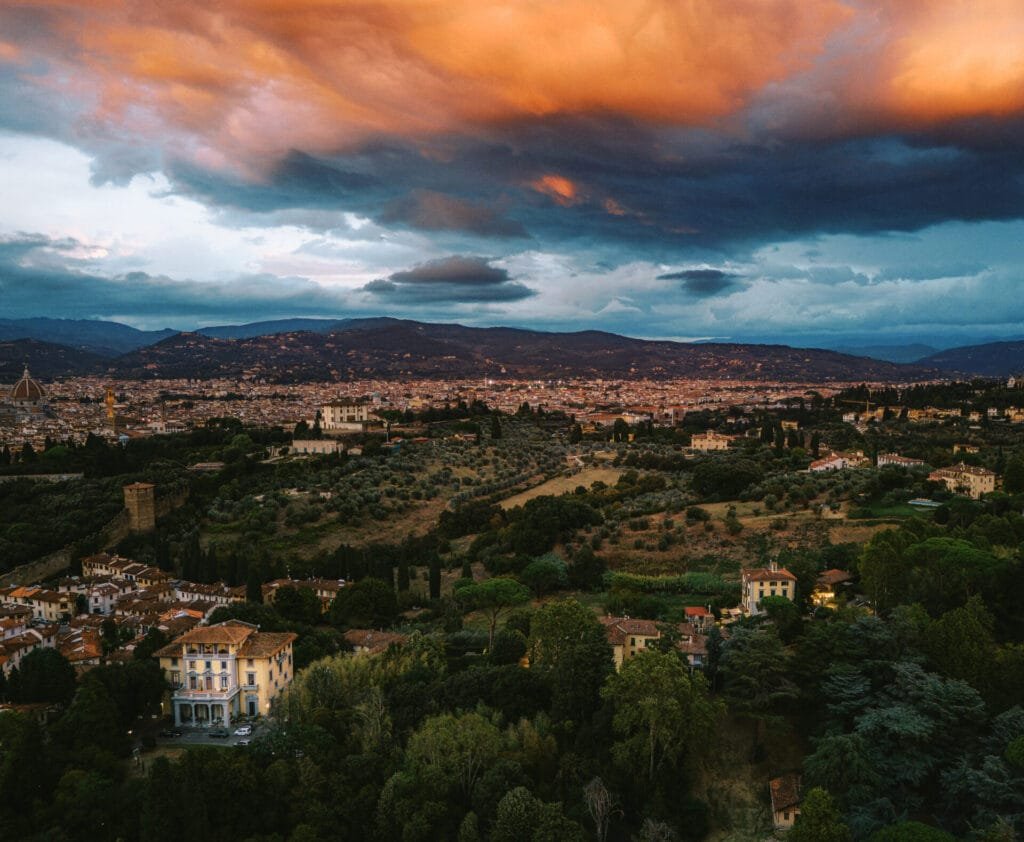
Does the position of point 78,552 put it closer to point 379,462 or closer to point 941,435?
point 379,462

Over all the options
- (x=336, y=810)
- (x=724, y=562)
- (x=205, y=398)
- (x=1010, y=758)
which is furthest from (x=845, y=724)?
(x=205, y=398)

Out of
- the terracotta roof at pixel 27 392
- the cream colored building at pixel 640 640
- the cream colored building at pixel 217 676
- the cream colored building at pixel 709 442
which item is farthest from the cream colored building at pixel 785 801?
the terracotta roof at pixel 27 392

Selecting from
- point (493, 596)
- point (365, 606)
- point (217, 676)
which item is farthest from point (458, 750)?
point (365, 606)

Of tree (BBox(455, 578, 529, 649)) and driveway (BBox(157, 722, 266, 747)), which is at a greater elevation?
tree (BBox(455, 578, 529, 649))

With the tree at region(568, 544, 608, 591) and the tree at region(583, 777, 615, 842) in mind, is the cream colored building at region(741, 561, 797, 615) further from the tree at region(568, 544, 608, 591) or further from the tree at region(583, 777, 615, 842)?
the tree at region(583, 777, 615, 842)

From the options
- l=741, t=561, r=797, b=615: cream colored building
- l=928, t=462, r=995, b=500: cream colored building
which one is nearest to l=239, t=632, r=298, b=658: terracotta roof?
l=741, t=561, r=797, b=615: cream colored building

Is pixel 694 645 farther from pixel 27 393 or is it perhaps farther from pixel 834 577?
pixel 27 393
